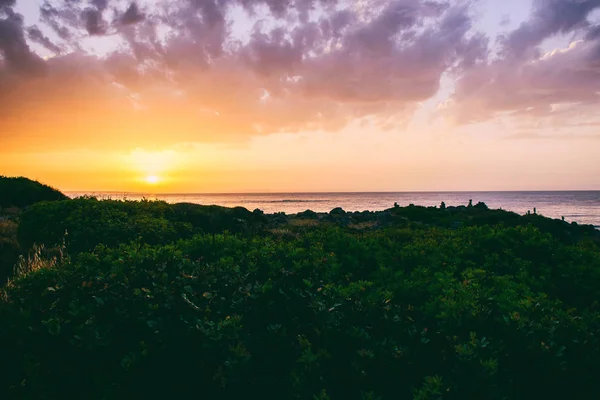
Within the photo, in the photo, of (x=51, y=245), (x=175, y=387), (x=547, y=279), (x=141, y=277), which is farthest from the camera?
(x=51, y=245)

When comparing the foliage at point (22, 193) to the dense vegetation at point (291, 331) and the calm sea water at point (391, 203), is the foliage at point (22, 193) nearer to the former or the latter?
the calm sea water at point (391, 203)

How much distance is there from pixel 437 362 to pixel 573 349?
1.40 meters

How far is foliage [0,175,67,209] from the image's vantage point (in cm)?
2069

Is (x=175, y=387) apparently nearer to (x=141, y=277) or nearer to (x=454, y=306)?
(x=141, y=277)

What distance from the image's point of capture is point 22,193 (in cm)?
2114

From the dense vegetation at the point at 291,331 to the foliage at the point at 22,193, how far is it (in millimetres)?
18948

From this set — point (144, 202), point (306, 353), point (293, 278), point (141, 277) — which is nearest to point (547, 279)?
point (293, 278)

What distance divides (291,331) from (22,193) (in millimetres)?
23033

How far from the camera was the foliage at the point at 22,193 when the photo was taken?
2069 cm

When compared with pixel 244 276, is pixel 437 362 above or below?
below

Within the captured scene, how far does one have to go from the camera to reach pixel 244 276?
493 cm

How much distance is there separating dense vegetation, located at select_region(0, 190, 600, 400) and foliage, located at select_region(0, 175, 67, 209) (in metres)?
18.9

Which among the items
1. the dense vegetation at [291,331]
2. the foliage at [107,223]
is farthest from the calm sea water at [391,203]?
the dense vegetation at [291,331]

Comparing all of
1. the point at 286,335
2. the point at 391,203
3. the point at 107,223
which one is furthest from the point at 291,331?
the point at 391,203
